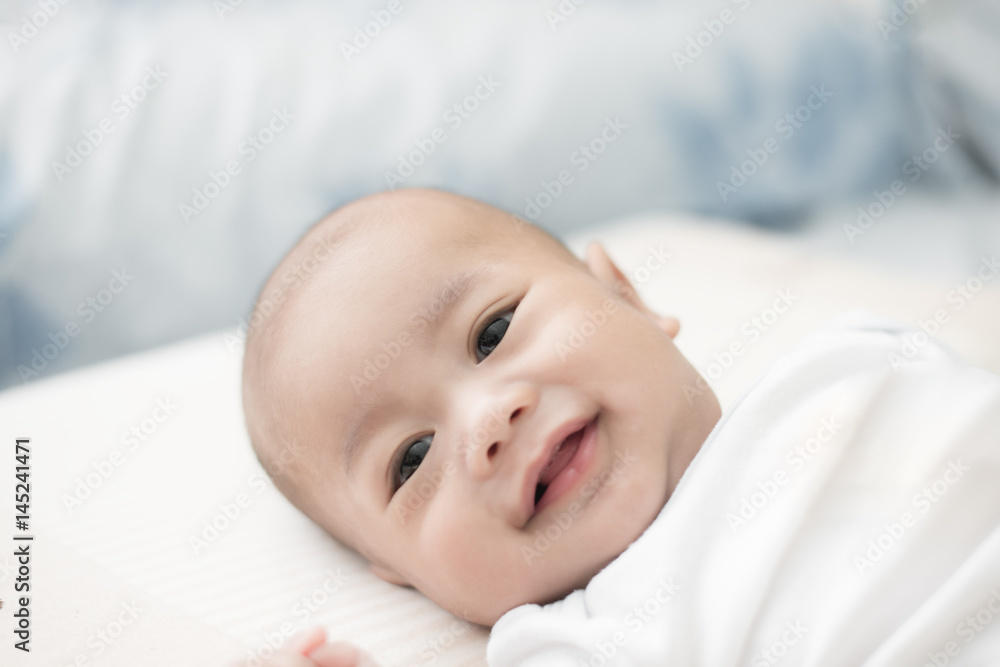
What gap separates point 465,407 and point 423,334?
98mm

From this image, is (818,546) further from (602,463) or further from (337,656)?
(337,656)

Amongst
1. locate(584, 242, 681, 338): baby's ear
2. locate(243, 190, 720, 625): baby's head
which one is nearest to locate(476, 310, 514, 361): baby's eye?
locate(243, 190, 720, 625): baby's head

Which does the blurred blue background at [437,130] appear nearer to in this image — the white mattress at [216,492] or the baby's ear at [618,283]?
the white mattress at [216,492]

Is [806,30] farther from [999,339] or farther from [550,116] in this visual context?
[999,339]

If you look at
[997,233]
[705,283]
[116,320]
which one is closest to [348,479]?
[705,283]

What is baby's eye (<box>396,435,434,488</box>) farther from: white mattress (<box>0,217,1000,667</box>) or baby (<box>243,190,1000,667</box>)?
white mattress (<box>0,217,1000,667</box>)

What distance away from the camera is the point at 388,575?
1.09 m

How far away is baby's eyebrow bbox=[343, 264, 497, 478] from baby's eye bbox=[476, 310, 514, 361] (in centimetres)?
4

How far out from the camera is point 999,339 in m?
1.49

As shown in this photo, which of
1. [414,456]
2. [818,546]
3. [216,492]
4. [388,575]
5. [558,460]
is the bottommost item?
[216,492]

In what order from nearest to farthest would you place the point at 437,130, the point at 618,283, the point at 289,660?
the point at 289,660 → the point at 618,283 → the point at 437,130

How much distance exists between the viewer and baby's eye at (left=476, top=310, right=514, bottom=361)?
3.30 feet

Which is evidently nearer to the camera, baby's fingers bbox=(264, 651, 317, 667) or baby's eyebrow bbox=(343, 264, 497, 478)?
baby's fingers bbox=(264, 651, 317, 667)

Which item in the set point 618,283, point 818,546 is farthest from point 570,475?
point 618,283
